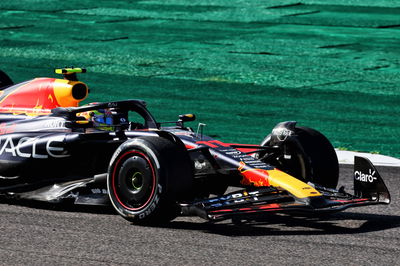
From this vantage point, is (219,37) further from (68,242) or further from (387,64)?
(68,242)

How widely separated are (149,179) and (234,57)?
1251cm

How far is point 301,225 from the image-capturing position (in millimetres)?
8852

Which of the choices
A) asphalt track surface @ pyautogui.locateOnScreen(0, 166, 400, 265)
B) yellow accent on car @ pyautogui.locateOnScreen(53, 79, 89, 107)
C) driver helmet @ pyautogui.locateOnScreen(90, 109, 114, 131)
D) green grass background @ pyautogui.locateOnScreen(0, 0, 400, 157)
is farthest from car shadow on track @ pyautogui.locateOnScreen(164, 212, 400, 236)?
green grass background @ pyautogui.locateOnScreen(0, 0, 400, 157)

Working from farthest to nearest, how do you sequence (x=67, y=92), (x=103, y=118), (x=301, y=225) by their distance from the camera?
(x=67, y=92), (x=103, y=118), (x=301, y=225)

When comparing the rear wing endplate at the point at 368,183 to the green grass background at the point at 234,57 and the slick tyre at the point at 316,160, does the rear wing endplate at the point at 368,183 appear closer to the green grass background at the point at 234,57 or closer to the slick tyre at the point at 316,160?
the slick tyre at the point at 316,160

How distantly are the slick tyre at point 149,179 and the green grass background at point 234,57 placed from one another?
4.98 m

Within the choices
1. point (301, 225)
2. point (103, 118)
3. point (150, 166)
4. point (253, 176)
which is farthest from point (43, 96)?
point (301, 225)

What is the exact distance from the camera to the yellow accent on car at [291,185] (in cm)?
857

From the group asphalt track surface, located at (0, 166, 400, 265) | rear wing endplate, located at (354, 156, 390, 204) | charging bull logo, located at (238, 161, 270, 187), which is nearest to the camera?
asphalt track surface, located at (0, 166, 400, 265)

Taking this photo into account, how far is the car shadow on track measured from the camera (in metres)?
8.53

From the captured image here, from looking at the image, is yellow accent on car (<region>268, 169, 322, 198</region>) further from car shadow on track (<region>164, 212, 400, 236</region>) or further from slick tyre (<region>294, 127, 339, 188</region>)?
slick tyre (<region>294, 127, 339, 188</region>)

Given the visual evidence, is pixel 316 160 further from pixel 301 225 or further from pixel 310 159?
pixel 301 225

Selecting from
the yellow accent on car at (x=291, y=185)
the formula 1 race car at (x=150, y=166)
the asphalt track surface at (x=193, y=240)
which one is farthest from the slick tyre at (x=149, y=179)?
the yellow accent on car at (x=291, y=185)

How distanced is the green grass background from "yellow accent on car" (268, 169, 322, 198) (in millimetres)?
4647
